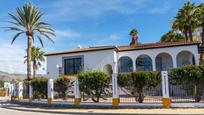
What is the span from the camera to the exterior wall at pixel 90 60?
37375 mm

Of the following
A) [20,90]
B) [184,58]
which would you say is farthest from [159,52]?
[20,90]

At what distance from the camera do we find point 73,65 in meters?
39.9

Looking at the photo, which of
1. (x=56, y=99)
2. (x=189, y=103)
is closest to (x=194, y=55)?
(x=189, y=103)

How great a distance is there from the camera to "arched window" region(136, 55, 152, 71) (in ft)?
122

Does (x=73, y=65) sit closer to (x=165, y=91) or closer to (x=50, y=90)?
(x=50, y=90)

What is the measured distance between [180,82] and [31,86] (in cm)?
1682

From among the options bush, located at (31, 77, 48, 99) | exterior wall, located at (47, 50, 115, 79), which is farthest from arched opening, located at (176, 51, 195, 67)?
bush, located at (31, 77, 48, 99)

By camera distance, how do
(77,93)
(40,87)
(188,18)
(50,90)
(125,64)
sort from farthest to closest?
(188,18) → (125,64) → (40,87) → (50,90) → (77,93)

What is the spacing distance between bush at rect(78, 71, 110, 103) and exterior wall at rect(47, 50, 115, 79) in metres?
11.4

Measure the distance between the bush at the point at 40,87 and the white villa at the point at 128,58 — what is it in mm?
8487

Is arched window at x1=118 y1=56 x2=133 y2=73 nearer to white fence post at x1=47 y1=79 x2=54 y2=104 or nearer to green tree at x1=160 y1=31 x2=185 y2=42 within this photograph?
white fence post at x1=47 y1=79 x2=54 y2=104

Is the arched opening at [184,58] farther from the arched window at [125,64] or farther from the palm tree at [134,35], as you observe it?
the palm tree at [134,35]

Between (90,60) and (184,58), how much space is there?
11722 mm

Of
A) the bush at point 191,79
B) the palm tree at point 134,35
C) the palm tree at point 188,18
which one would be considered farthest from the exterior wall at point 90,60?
the palm tree at point 134,35
